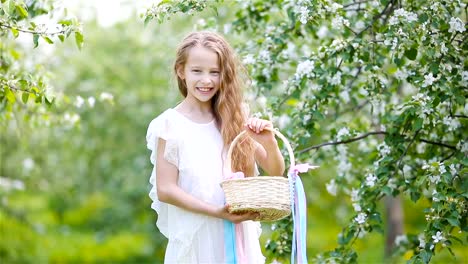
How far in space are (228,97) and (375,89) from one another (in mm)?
1163

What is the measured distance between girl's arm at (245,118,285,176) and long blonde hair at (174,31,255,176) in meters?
0.04

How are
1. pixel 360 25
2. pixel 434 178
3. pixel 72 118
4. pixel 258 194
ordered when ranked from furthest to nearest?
pixel 72 118, pixel 360 25, pixel 434 178, pixel 258 194

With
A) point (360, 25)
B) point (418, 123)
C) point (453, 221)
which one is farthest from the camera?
point (360, 25)

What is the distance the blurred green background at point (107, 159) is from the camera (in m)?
9.10

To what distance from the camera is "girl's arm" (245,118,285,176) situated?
10.4 ft

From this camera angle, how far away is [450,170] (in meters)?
3.77

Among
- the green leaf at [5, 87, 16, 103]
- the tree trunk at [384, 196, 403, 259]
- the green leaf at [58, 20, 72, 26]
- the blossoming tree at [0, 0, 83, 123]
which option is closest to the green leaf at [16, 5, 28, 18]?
the blossoming tree at [0, 0, 83, 123]

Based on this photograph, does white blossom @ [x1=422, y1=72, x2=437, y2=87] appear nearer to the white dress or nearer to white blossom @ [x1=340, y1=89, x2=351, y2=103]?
white blossom @ [x1=340, y1=89, x2=351, y2=103]

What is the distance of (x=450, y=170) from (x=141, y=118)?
6.53m

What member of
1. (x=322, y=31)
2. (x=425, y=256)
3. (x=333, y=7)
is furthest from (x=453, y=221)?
(x=322, y=31)

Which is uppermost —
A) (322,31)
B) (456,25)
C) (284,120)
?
→ (322,31)

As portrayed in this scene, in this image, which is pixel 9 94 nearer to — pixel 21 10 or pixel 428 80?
pixel 21 10

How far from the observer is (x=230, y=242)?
318 centimetres

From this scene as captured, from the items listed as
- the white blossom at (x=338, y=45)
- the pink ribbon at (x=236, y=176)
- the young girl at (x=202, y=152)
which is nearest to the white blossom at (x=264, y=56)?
the white blossom at (x=338, y=45)
